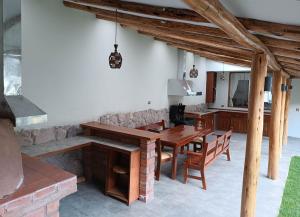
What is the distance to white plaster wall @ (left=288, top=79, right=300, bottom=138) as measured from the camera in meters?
9.23

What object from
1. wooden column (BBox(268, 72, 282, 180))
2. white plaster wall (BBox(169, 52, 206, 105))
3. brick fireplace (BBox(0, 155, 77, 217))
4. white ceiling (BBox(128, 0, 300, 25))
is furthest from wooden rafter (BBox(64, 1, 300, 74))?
white plaster wall (BBox(169, 52, 206, 105))

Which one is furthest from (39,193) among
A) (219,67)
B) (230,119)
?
(230,119)

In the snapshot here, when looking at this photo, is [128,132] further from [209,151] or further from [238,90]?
[238,90]

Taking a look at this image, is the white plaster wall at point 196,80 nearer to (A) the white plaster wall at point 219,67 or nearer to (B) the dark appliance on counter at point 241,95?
(A) the white plaster wall at point 219,67

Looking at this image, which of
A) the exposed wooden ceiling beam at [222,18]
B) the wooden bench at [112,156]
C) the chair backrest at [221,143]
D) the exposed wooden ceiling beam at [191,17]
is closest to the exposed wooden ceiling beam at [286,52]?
the exposed wooden ceiling beam at [222,18]

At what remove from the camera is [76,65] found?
451cm

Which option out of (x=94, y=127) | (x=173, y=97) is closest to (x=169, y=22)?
(x=94, y=127)

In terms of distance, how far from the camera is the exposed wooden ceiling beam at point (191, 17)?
2.10 metres

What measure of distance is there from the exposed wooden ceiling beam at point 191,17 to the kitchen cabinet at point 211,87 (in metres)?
7.25

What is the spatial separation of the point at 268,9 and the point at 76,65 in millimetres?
3495

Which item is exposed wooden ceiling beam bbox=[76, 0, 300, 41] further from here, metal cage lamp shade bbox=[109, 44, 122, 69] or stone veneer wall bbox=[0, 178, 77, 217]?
stone veneer wall bbox=[0, 178, 77, 217]

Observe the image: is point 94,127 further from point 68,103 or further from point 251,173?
point 251,173

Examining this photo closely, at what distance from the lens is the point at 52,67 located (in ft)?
13.5

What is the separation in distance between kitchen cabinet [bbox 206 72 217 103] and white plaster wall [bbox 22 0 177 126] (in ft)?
14.3
